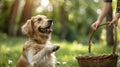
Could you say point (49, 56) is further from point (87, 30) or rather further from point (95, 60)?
point (87, 30)

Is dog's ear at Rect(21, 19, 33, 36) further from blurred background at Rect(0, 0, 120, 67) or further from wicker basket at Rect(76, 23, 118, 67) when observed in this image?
blurred background at Rect(0, 0, 120, 67)

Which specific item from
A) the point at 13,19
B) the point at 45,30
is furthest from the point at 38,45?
the point at 13,19

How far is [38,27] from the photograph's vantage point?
6.80m

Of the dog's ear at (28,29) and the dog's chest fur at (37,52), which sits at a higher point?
the dog's ear at (28,29)

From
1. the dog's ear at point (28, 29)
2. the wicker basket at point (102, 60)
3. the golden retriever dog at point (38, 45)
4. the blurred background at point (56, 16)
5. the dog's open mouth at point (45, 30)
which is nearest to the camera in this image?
the wicker basket at point (102, 60)

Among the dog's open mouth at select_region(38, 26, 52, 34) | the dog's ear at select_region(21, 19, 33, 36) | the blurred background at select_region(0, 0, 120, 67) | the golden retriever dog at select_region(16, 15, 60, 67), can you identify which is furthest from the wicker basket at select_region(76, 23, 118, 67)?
the blurred background at select_region(0, 0, 120, 67)

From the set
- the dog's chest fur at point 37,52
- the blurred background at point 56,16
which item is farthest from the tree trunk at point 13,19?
the dog's chest fur at point 37,52

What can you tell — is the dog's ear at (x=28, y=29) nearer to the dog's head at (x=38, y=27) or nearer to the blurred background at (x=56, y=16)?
the dog's head at (x=38, y=27)

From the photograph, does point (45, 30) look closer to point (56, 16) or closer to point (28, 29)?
point (28, 29)

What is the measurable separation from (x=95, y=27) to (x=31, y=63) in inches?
51.3

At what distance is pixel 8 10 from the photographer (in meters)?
28.0

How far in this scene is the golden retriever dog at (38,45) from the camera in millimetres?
6543

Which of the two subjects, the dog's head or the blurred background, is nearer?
the dog's head

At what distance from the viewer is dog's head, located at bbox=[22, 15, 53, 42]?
6.63 meters
